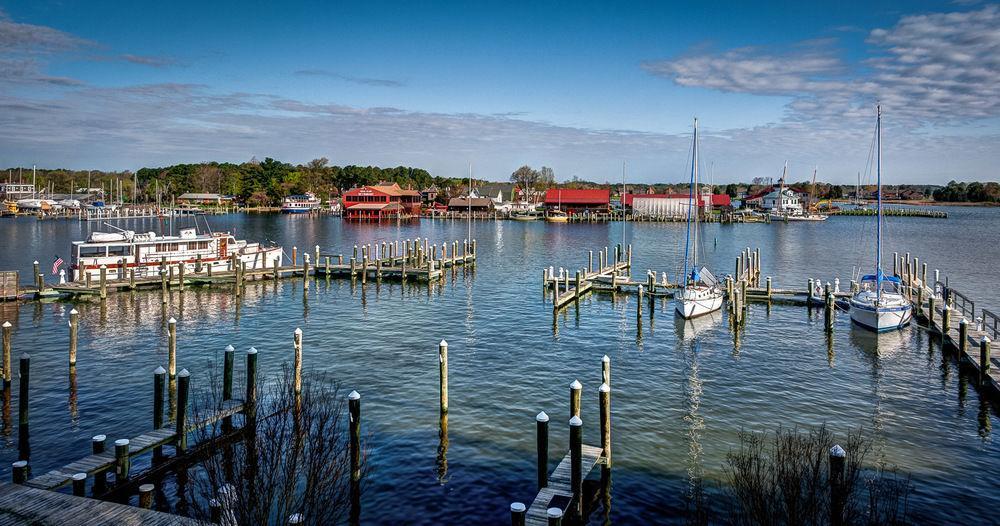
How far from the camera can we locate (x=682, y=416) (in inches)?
906

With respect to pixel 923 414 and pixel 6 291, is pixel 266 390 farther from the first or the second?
pixel 6 291

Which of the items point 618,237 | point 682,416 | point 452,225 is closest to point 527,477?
point 682,416

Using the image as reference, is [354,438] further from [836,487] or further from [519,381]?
[519,381]

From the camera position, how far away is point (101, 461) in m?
16.3

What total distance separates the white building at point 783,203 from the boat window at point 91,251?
156907 mm

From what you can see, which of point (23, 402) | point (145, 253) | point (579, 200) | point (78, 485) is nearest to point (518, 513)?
point (78, 485)

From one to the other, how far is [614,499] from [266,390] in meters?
13.4

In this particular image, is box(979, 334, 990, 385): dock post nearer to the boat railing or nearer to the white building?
the boat railing

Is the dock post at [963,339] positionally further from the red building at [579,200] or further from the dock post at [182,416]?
the red building at [579,200]

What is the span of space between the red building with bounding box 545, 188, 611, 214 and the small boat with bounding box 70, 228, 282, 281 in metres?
118

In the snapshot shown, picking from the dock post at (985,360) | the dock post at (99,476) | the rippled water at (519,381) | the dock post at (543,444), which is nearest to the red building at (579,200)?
the rippled water at (519,381)

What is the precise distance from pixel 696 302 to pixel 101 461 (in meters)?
31.6

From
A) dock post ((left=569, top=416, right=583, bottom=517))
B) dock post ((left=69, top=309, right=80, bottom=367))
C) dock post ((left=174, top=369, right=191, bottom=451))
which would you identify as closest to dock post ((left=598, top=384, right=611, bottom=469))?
dock post ((left=569, top=416, right=583, bottom=517))

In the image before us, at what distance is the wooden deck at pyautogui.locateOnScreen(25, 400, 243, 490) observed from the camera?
15172 millimetres
